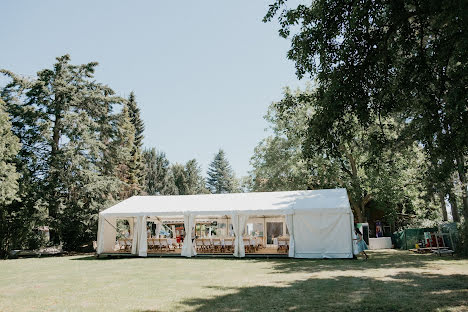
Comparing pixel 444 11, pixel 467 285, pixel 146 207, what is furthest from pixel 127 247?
pixel 444 11

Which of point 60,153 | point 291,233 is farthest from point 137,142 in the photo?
point 291,233

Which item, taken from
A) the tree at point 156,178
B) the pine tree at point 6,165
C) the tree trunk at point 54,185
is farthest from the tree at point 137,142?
the pine tree at point 6,165

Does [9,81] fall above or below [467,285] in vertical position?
above

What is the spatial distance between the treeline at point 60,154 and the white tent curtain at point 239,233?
10.2 metres

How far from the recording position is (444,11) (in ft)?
17.1

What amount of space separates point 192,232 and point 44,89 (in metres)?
13.7

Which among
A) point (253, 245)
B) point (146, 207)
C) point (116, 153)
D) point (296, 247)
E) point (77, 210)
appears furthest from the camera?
point (116, 153)

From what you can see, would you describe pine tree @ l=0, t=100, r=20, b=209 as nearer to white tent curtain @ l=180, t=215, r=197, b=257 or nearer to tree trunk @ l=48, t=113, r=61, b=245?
tree trunk @ l=48, t=113, r=61, b=245

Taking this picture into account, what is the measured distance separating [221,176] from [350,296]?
60.2 m

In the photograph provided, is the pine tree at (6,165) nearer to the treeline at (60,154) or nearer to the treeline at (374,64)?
the treeline at (60,154)

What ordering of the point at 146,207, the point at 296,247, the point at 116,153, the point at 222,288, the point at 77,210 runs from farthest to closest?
1. the point at 116,153
2. the point at 77,210
3. the point at 146,207
4. the point at 296,247
5. the point at 222,288

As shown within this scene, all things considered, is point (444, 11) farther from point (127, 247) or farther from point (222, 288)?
point (127, 247)

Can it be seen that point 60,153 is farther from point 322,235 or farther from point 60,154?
point 322,235

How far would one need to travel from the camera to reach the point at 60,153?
68.9 ft
